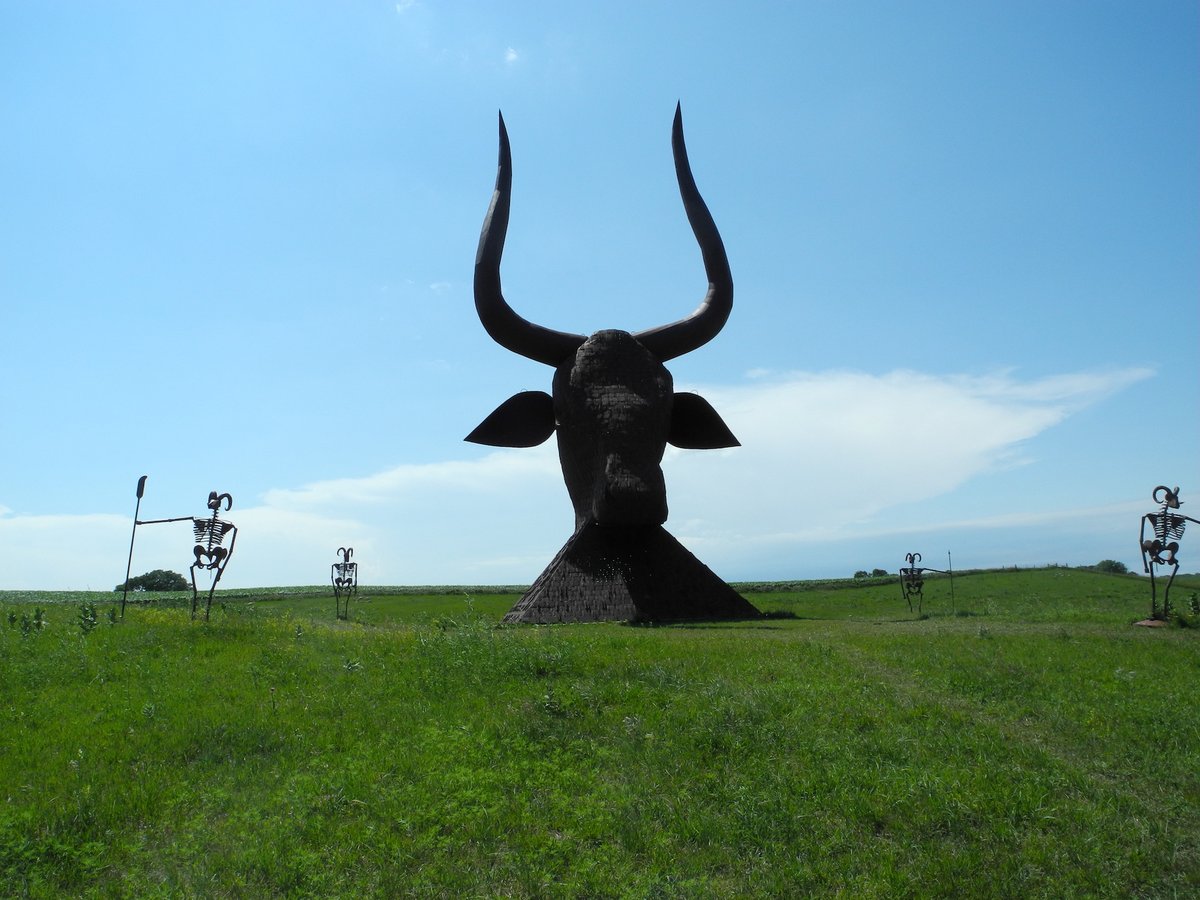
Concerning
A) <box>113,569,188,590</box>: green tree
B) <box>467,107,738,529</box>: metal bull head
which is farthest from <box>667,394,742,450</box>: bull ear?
<box>113,569,188,590</box>: green tree

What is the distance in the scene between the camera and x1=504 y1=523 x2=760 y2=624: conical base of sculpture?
530 inches

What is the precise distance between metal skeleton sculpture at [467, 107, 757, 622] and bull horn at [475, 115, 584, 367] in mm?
18

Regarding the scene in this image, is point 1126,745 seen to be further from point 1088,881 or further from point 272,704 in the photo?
point 272,704

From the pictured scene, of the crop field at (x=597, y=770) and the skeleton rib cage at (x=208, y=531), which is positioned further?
the skeleton rib cage at (x=208, y=531)

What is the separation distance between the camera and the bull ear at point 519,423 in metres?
16.2

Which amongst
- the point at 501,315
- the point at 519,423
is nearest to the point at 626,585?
the point at 519,423

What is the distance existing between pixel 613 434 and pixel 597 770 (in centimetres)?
907

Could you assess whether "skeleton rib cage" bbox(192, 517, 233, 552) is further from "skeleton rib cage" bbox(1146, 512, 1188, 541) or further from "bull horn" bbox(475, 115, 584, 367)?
"skeleton rib cage" bbox(1146, 512, 1188, 541)

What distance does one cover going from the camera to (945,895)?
4.18 m

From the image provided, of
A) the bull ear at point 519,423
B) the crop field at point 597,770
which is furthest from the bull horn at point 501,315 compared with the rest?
the crop field at point 597,770

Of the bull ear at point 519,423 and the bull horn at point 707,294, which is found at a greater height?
the bull horn at point 707,294

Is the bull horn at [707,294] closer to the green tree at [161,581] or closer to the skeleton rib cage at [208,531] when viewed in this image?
the skeleton rib cage at [208,531]

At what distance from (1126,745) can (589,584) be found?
871 cm

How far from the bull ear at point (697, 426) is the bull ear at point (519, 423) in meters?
2.40
